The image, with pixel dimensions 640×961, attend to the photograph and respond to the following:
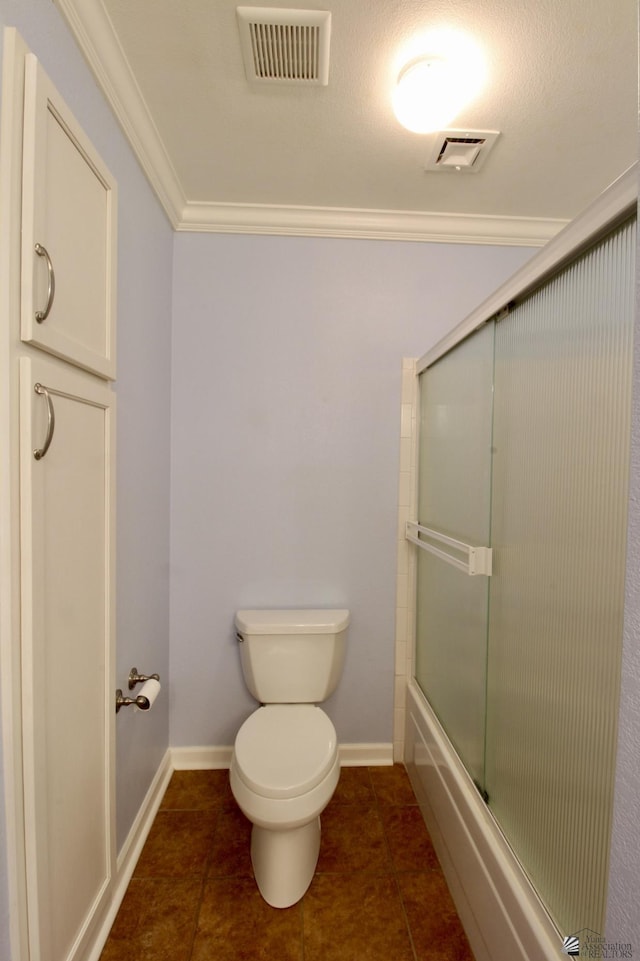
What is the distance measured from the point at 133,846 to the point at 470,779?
3.61 ft

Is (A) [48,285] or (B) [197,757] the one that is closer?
(A) [48,285]

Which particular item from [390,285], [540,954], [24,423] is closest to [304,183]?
[390,285]

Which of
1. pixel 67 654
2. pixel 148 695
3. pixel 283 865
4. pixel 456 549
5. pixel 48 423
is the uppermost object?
pixel 48 423

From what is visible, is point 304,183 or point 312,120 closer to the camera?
point 312,120

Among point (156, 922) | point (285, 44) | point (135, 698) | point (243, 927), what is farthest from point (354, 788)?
point (285, 44)

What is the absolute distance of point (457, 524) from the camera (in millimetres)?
1513

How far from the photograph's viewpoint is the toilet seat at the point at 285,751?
1.30m

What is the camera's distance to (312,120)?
1.40m

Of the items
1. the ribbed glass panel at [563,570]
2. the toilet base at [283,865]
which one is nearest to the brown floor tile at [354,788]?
the toilet base at [283,865]

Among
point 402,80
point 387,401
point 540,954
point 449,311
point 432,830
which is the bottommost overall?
point 432,830

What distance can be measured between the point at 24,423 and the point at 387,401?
4.71ft

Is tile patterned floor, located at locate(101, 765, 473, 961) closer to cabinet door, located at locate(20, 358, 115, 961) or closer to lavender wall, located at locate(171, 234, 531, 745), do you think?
cabinet door, located at locate(20, 358, 115, 961)

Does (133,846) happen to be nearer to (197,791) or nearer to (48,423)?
(197,791)

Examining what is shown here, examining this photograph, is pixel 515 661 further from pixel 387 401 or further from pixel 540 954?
pixel 387 401
